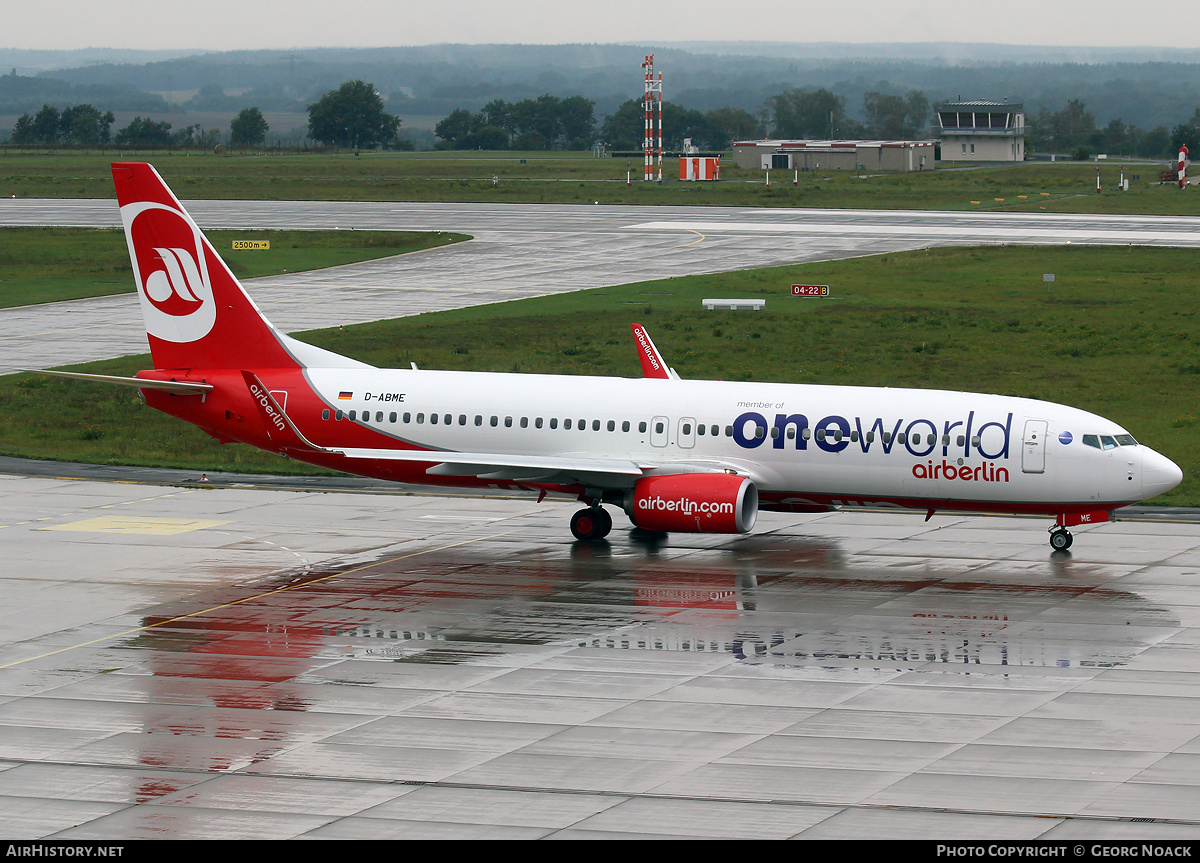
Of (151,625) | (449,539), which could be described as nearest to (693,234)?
(449,539)

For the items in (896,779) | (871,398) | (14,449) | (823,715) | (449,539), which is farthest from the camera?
(14,449)

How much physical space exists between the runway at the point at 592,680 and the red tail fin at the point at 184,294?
191 inches

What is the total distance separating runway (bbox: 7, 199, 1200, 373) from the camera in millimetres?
77625

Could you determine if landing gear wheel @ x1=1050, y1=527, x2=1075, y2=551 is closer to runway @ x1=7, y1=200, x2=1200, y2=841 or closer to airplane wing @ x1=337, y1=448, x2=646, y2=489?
runway @ x1=7, y1=200, x2=1200, y2=841

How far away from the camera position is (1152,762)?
883 inches

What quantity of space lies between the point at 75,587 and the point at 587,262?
67.3 metres

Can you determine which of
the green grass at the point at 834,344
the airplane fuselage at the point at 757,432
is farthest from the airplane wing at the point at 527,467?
the green grass at the point at 834,344

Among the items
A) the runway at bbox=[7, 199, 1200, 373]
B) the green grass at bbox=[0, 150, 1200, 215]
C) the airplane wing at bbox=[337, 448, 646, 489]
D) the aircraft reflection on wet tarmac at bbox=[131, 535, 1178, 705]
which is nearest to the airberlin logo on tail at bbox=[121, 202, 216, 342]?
the airplane wing at bbox=[337, 448, 646, 489]

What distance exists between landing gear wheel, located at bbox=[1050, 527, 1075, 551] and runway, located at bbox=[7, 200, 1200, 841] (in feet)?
2.05

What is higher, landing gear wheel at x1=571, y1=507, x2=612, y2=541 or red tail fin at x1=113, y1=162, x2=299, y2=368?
red tail fin at x1=113, y1=162, x2=299, y2=368

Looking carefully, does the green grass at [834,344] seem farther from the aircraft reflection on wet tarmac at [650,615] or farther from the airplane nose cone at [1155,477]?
the aircraft reflection on wet tarmac at [650,615]

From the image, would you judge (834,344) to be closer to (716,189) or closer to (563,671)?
(563,671)
